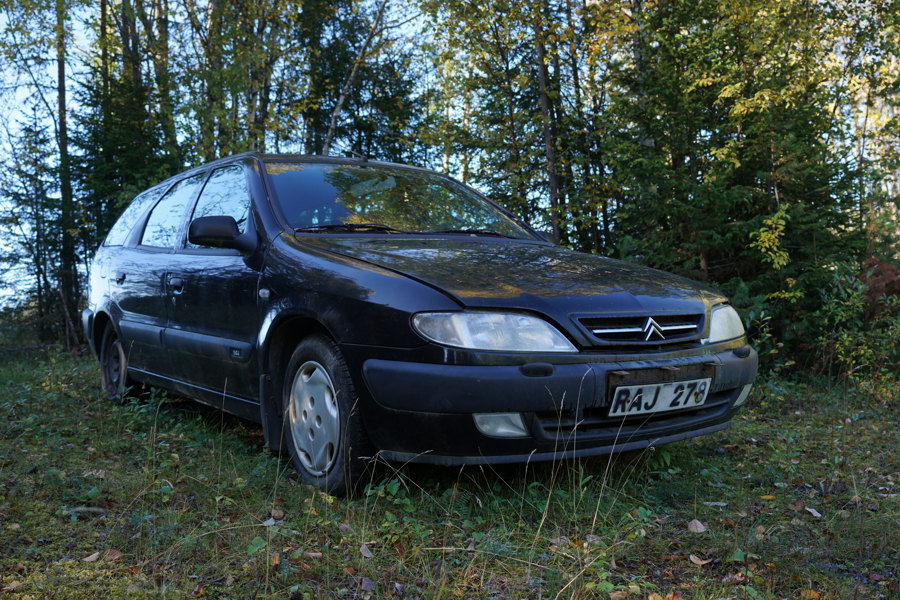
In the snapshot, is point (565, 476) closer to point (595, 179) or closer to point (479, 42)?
point (595, 179)

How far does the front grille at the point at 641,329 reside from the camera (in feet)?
8.92

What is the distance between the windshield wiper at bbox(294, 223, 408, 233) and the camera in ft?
11.3

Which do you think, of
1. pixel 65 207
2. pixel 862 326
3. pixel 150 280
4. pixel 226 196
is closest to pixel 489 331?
pixel 226 196

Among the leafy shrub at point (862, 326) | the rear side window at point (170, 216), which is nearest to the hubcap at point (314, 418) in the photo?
the rear side window at point (170, 216)

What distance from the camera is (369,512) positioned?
2801 millimetres

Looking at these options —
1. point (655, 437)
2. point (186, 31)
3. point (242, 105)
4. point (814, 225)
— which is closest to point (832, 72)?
point (814, 225)

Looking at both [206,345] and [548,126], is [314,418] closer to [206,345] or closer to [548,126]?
[206,345]

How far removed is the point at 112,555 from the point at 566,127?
8541 millimetres

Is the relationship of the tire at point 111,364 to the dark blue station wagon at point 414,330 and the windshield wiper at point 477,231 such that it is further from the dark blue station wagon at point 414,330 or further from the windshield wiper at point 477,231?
the windshield wiper at point 477,231

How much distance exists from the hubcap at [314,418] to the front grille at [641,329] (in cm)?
108

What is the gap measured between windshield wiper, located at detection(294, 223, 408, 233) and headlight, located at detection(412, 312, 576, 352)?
111cm

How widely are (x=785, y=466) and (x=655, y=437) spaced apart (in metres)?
1.20

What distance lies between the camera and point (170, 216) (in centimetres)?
472

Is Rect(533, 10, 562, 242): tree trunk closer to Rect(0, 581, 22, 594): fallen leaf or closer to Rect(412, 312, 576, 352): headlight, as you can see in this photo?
Rect(412, 312, 576, 352): headlight
